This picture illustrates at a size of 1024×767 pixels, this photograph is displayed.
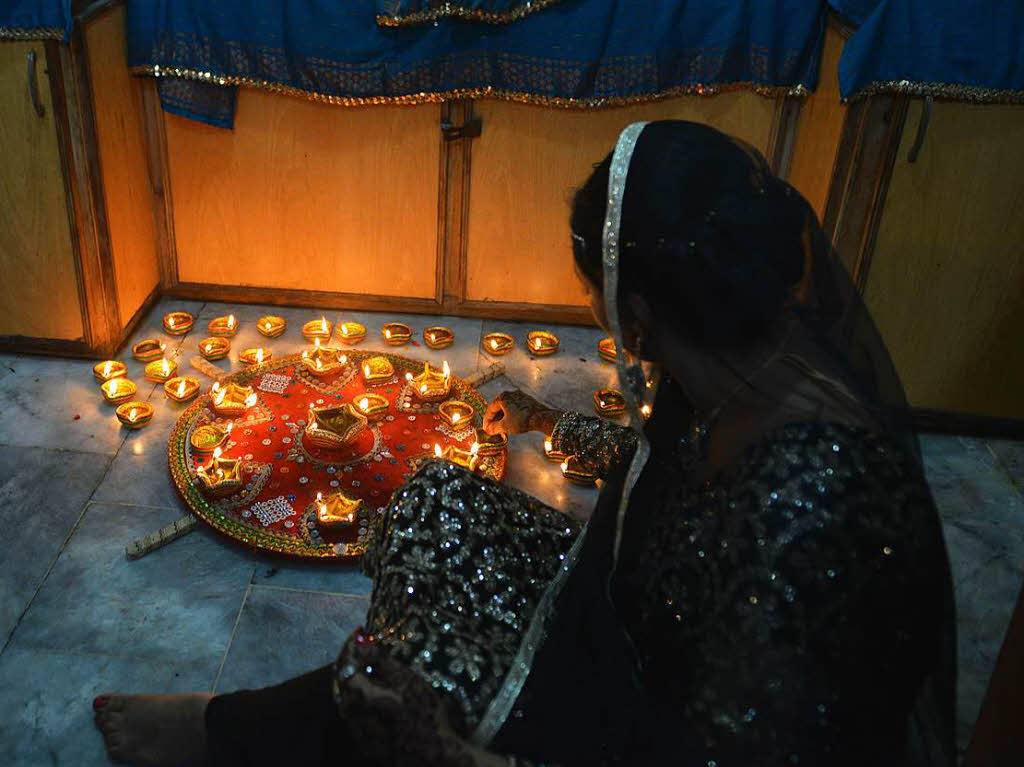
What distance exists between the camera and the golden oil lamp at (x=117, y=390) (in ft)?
11.1

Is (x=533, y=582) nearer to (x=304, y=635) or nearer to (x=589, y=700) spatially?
(x=589, y=700)

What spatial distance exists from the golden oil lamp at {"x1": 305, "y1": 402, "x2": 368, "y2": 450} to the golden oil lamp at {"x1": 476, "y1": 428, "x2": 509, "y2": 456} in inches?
15.6

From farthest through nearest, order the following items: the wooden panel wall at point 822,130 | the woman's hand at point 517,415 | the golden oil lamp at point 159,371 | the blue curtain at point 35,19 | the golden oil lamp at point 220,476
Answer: the golden oil lamp at point 159,371
the wooden panel wall at point 822,130
the blue curtain at point 35,19
the golden oil lamp at point 220,476
the woman's hand at point 517,415

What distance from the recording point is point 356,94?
354 cm

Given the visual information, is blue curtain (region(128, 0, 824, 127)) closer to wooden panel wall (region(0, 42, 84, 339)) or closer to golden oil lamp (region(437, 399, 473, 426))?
wooden panel wall (region(0, 42, 84, 339))

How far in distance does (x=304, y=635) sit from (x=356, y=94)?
6.58 feet

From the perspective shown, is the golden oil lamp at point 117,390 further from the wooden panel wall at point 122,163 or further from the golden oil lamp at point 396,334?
the golden oil lamp at point 396,334

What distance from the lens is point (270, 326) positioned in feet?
12.6

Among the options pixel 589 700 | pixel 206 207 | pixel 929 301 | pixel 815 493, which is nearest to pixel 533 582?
pixel 589 700

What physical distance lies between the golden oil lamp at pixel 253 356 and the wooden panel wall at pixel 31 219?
59cm

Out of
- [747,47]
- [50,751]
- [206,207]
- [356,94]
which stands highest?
[747,47]

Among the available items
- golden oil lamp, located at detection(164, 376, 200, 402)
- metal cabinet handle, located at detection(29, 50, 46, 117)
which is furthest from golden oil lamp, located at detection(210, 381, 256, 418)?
metal cabinet handle, located at detection(29, 50, 46, 117)

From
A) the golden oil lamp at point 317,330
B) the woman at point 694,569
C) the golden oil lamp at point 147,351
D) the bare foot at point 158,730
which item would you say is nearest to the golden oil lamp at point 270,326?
the golden oil lamp at point 317,330

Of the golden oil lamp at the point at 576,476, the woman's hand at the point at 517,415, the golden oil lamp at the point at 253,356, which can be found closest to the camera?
the woman's hand at the point at 517,415
